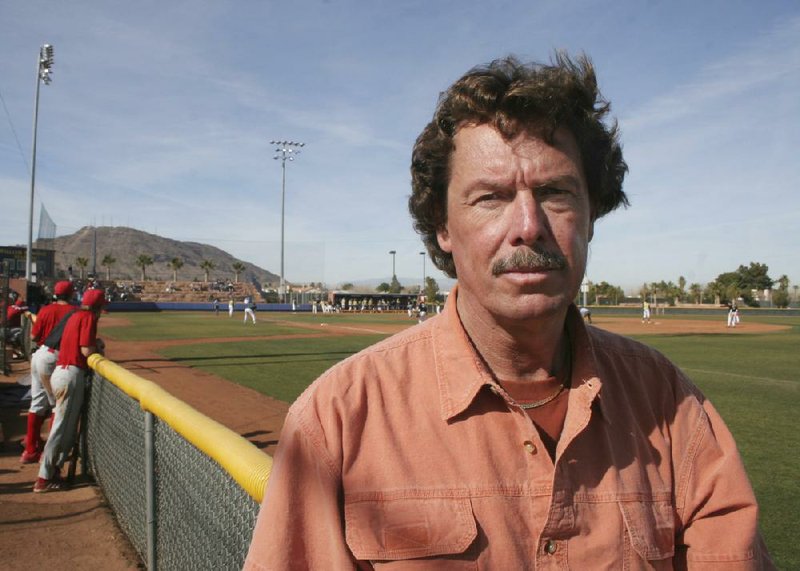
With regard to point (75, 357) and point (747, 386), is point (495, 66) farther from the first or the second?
point (747, 386)

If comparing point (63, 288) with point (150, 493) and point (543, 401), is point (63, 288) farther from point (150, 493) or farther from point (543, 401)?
point (543, 401)

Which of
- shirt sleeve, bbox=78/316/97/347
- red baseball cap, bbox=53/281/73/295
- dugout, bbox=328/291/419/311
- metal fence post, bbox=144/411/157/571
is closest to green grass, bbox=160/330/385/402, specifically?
red baseball cap, bbox=53/281/73/295

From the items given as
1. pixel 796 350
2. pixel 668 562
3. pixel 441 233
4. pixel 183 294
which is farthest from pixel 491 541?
pixel 183 294

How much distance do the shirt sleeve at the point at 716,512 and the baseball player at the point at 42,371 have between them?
6.52 m

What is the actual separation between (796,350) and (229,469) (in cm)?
2206

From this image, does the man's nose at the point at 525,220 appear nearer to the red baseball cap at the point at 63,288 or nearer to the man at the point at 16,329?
the red baseball cap at the point at 63,288

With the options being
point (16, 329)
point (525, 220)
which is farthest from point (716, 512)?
point (16, 329)

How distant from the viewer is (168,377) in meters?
12.9

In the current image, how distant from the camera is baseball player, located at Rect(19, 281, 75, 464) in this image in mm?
6680

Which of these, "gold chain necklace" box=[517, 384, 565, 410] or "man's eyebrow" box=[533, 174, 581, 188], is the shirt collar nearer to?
"gold chain necklace" box=[517, 384, 565, 410]

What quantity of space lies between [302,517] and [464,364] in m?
0.56

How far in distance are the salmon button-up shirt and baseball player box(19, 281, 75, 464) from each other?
19.9 ft

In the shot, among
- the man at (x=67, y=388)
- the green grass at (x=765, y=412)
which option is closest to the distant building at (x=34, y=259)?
the man at (x=67, y=388)

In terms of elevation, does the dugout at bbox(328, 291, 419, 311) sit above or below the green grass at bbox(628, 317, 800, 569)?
above
